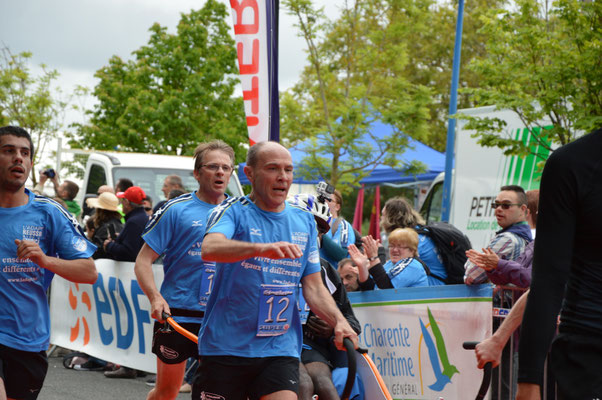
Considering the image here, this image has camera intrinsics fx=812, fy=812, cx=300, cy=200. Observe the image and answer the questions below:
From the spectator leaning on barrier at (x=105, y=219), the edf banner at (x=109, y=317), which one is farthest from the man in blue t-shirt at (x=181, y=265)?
the spectator leaning on barrier at (x=105, y=219)

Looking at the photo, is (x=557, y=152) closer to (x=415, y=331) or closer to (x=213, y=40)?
(x=415, y=331)

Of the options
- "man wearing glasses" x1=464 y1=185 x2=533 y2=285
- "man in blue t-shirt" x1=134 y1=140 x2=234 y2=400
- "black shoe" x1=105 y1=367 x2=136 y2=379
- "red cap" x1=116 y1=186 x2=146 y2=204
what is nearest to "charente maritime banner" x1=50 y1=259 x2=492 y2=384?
"man wearing glasses" x1=464 y1=185 x2=533 y2=285

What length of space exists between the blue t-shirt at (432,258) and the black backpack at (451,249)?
0.03 m

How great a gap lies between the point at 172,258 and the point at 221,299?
1.52m

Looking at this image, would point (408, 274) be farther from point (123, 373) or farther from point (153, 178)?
point (153, 178)

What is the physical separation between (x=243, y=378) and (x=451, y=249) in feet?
12.1

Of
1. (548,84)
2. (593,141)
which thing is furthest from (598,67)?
(593,141)

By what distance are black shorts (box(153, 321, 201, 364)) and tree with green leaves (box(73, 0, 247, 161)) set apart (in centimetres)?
2584

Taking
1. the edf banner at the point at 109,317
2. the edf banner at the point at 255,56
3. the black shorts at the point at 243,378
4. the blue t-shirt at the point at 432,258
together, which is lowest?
the edf banner at the point at 109,317

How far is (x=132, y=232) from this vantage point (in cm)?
944

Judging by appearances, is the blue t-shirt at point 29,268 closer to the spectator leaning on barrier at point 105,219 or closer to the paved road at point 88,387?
the paved road at point 88,387

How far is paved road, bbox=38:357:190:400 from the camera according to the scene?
8.25 metres

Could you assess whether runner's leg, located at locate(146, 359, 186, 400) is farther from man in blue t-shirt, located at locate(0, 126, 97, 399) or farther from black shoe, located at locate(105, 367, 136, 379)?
black shoe, located at locate(105, 367, 136, 379)

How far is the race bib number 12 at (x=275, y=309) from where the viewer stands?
13.3 ft
